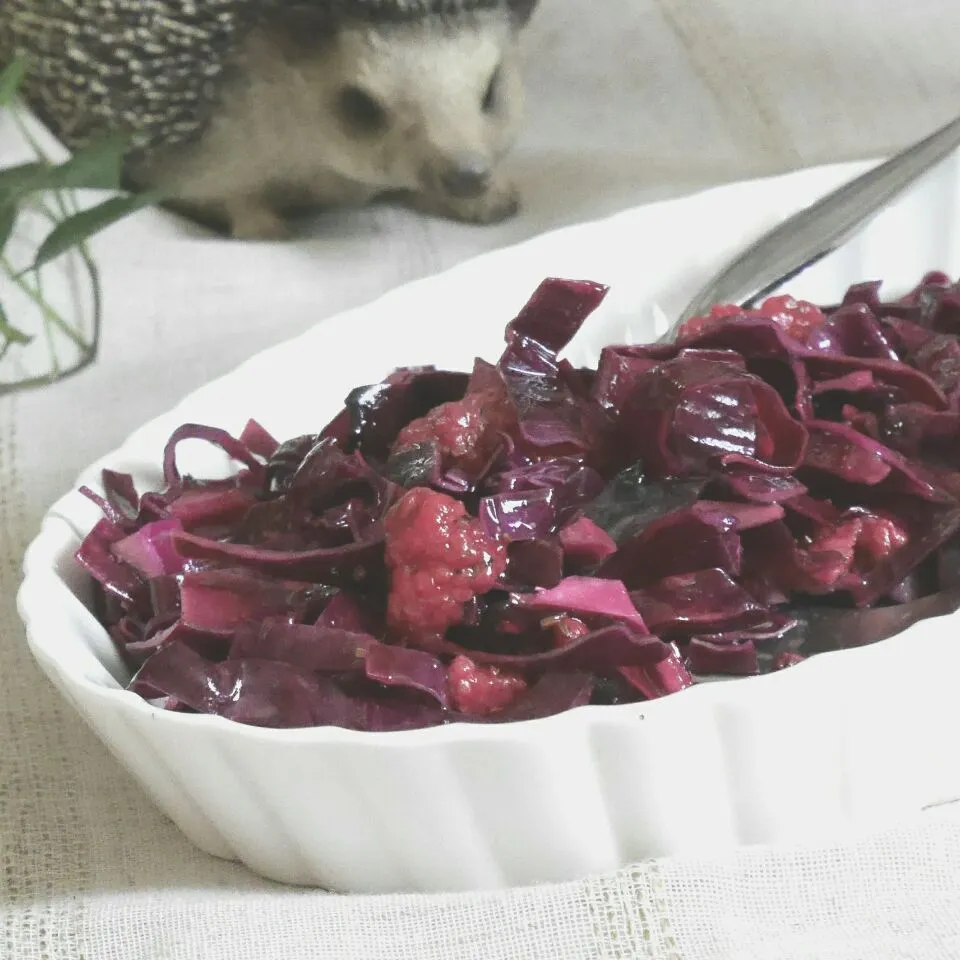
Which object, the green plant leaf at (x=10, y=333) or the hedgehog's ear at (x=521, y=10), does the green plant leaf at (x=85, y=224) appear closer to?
the green plant leaf at (x=10, y=333)

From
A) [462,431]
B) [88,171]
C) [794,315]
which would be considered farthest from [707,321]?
[88,171]

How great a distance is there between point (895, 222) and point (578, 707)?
71 cm

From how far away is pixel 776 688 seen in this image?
1.79 ft

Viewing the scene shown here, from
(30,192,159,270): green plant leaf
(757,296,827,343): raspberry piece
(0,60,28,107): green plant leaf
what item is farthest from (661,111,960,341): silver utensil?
(0,60,28,107): green plant leaf

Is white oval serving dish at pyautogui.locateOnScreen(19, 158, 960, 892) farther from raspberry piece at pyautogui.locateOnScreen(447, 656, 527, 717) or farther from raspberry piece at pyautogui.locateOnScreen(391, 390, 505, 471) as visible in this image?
raspberry piece at pyautogui.locateOnScreen(391, 390, 505, 471)

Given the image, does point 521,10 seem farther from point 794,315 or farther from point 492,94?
point 794,315

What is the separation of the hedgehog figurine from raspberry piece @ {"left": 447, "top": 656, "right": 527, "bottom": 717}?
782 mm

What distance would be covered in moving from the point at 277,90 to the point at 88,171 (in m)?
0.29

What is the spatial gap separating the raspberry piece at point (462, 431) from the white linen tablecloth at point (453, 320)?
267mm

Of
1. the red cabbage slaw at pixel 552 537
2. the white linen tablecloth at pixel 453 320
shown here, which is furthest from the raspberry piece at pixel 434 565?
the white linen tablecloth at pixel 453 320

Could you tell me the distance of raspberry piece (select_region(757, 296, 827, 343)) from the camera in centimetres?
84

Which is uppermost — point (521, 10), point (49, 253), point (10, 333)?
point (521, 10)

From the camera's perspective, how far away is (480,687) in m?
0.61

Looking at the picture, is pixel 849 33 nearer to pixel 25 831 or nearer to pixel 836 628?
pixel 836 628
